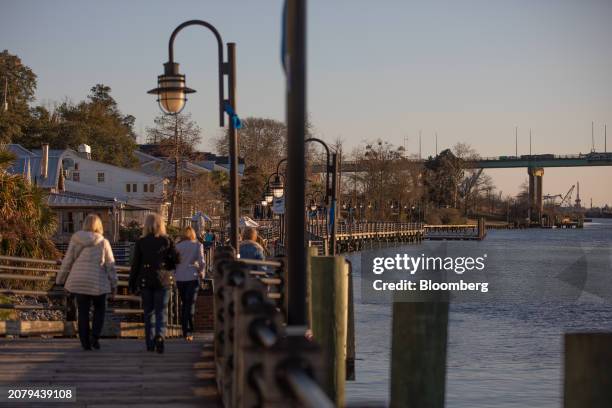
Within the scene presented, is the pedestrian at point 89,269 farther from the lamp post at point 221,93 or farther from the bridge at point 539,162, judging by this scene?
the bridge at point 539,162

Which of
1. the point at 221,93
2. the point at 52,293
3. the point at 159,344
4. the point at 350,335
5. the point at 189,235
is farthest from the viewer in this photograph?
the point at 350,335

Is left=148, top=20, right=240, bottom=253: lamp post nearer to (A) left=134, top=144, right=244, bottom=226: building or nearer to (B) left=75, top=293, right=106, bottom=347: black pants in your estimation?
(B) left=75, top=293, right=106, bottom=347: black pants

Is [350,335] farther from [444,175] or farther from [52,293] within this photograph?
[444,175]

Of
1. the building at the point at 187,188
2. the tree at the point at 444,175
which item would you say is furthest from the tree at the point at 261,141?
the tree at the point at 444,175

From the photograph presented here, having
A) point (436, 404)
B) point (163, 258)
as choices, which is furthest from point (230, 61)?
point (436, 404)

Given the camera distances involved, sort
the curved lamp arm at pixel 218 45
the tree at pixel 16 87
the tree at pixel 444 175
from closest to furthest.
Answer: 1. the curved lamp arm at pixel 218 45
2. the tree at pixel 16 87
3. the tree at pixel 444 175

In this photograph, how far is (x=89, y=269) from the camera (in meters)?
12.3

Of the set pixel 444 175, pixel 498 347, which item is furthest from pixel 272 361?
pixel 444 175

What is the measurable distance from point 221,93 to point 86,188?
6493 centimetres

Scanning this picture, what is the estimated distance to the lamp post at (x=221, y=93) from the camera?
15570mm

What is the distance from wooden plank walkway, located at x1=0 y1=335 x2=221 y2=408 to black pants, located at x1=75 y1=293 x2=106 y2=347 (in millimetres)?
207

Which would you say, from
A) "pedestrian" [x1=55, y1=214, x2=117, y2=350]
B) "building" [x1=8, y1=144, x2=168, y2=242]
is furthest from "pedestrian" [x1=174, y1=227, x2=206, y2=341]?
"building" [x1=8, y1=144, x2=168, y2=242]

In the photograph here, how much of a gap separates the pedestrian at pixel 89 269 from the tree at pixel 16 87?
82.7 meters

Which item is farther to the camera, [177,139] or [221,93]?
[177,139]
